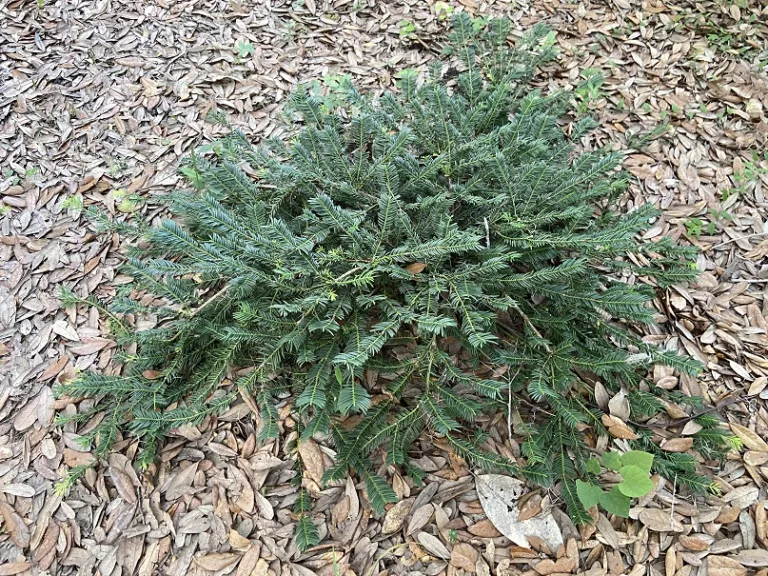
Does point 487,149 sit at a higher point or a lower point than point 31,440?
higher

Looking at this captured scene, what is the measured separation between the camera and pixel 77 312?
2285 millimetres

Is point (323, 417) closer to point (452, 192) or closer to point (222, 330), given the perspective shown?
point (222, 330)

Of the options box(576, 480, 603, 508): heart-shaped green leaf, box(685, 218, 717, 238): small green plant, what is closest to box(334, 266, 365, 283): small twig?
box(576, 480, 603, 508): heart-shaped green leaf

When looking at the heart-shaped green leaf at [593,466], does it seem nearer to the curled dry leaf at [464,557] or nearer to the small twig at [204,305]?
the curled dry leaf at [464,557]

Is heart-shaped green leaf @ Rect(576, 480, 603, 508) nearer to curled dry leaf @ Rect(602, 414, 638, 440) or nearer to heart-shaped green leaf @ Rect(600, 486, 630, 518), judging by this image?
heart-shaped green leaf @ Rect(600, 486, 630, 518)

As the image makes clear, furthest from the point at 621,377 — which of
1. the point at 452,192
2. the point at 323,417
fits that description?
the point at 323,417

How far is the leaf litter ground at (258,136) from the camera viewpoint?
1805mm

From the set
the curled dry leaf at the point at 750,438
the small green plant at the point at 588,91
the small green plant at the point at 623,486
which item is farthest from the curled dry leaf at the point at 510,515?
the small green plant at the point at 588,91

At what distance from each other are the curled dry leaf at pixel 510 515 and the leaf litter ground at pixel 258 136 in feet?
0.09

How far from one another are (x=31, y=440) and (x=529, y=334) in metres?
1.92

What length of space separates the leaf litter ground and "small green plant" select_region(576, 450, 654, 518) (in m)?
0.15

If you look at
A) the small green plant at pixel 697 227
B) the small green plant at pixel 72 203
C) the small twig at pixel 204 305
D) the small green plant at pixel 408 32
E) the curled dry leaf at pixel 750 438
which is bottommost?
the curled dry leaf at pixel 750 438

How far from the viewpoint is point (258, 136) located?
2.79 meters

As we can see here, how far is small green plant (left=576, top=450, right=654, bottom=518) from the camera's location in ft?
5.31
